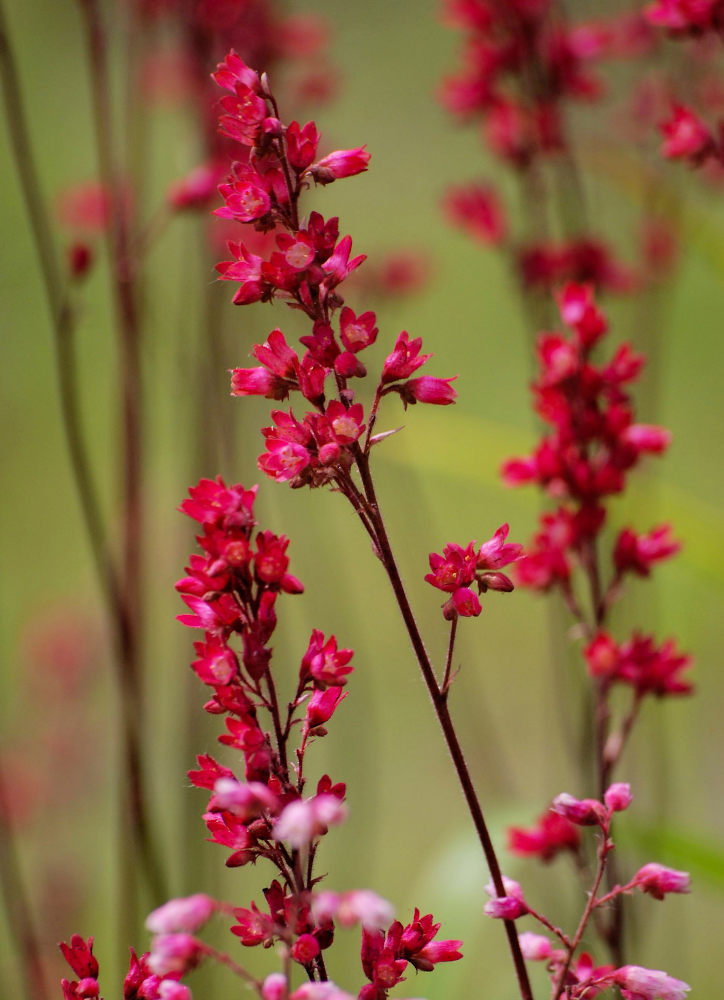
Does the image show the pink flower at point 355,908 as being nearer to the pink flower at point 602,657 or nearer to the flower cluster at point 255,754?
the flower cluster at point 255,754

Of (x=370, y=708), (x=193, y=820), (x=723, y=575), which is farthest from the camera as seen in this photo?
(x=370, y=708)

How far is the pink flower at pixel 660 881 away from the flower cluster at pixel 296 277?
0.24 meters

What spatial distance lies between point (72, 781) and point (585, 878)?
1.17 meters

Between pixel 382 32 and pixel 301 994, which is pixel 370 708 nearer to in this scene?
pixel 301 994

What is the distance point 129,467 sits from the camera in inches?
36.3

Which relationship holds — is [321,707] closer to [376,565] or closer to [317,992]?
[317,992]

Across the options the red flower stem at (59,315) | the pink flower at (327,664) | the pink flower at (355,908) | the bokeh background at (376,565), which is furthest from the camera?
the bokeh background at (376,565)

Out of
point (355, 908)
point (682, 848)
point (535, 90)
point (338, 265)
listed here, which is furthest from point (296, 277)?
point (535, 90)

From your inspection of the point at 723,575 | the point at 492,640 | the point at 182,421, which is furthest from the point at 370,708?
the point at 723,575

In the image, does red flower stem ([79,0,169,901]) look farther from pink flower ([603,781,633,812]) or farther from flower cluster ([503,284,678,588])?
pink flower ([603,781,633,812])

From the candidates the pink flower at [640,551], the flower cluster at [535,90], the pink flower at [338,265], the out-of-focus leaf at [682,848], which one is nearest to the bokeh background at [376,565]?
the out-of-focus leaf at [682,848]

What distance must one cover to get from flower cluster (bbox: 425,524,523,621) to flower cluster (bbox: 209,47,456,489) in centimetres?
7

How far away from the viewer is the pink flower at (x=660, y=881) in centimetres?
49

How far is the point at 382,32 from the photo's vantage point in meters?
4.15
